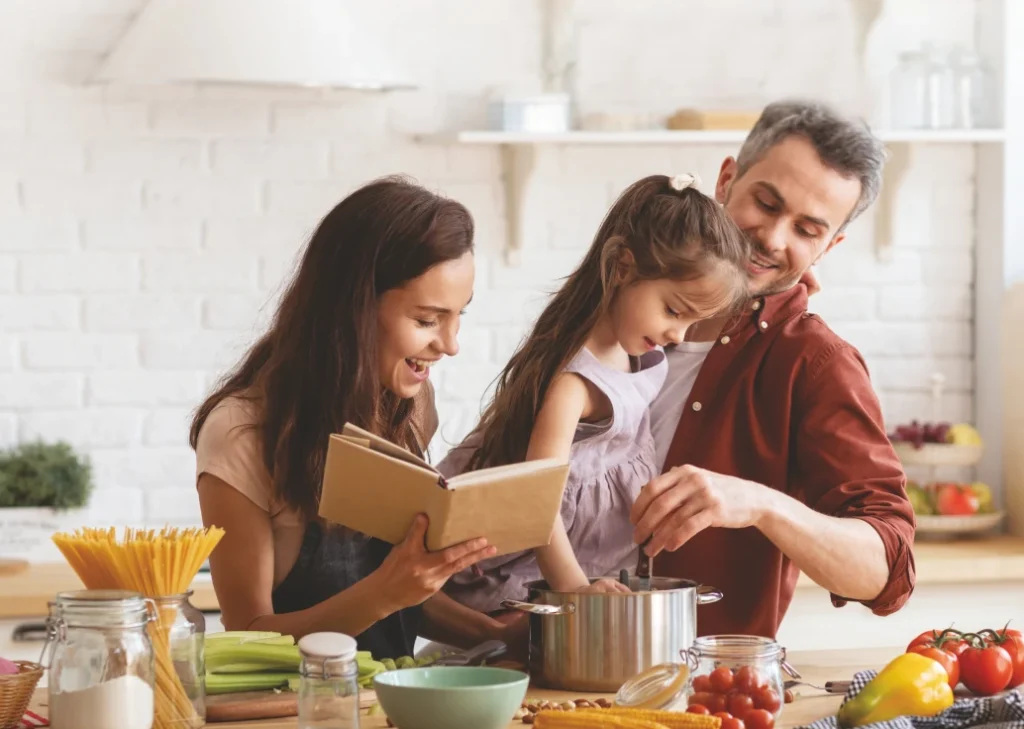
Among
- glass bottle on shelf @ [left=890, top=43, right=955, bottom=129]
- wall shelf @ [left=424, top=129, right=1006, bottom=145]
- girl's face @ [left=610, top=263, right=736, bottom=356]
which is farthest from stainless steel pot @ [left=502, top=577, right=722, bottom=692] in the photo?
glass bottle on shelf @ [left=890, top=43, right=955, bottom=129]

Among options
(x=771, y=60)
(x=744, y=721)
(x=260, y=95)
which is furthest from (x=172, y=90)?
(x=744, y=721)

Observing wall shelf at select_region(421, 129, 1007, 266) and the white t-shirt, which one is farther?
wall shelf at select_region(421, 129, 1007, 266)

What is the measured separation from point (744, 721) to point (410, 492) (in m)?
0.48

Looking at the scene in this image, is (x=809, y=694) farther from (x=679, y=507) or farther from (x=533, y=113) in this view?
(x=533, y=113)

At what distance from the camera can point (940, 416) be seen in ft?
13.5

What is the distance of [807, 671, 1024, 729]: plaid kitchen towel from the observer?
1608 millimetres

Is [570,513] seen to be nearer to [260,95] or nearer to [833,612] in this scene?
[833,612]

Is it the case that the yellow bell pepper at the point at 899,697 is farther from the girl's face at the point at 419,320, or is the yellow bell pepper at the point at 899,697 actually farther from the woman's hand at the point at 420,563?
the girl's face at the point at 419,320

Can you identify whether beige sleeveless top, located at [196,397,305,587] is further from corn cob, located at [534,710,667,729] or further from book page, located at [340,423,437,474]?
corn cob, located at [534,710,667,729]

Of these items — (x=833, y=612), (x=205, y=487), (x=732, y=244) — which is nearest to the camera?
(x=205, y=487)

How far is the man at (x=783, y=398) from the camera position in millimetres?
2232

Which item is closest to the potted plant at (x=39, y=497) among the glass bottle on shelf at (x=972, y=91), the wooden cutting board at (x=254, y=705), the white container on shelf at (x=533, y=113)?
the white container on shelf at (x=533, y=113)

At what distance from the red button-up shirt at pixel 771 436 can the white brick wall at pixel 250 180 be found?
1.55 m

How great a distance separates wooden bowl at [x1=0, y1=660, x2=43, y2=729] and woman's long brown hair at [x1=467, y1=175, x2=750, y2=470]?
2.90ft
